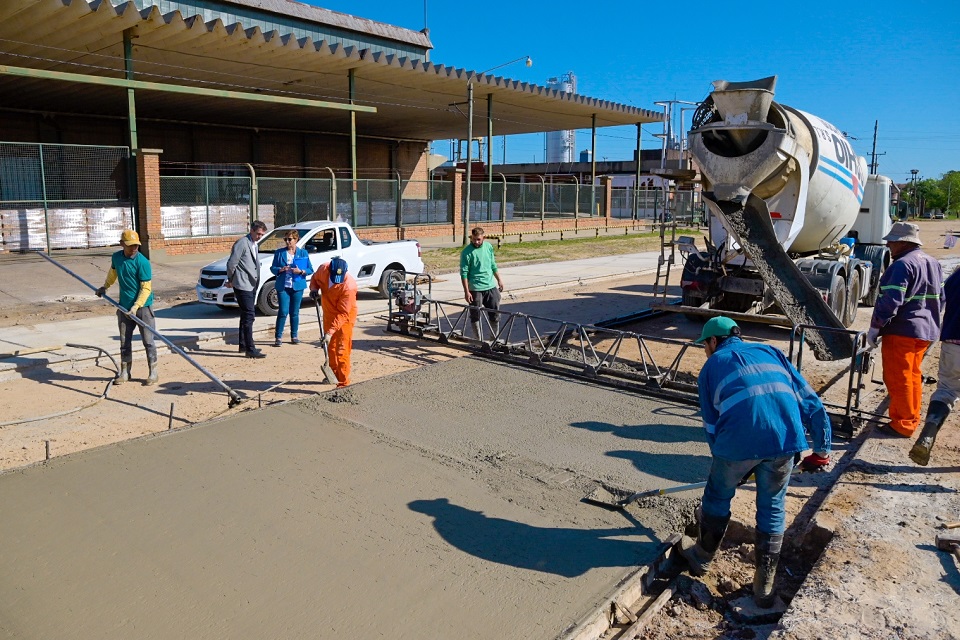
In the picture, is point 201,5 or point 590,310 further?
point 201,5

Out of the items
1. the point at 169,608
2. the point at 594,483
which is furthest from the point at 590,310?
the point at 169,608

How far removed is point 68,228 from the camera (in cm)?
2011

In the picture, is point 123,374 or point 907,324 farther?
point 123,374

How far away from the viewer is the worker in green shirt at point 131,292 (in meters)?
8.40

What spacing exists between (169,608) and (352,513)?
143 cm

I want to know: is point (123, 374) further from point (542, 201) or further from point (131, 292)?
point (542, 201)

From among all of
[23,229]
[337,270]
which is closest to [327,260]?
[337,270]

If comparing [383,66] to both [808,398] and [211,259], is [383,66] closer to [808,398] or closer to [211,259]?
[211,259]

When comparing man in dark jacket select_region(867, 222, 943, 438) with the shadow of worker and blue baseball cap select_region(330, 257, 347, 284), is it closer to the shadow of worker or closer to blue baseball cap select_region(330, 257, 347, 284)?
the shadow of worker

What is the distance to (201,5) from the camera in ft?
102

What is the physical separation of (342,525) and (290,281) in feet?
20.8

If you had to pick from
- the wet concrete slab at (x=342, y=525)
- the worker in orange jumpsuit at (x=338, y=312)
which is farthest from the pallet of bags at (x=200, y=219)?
the wet concrete slab at (x=342, y=525)

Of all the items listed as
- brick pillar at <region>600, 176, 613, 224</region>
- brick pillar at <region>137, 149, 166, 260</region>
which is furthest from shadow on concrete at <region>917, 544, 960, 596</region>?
brick pillar at <region>600, 176, 613, 224</region>

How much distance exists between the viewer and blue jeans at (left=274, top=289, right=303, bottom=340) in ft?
35.4
